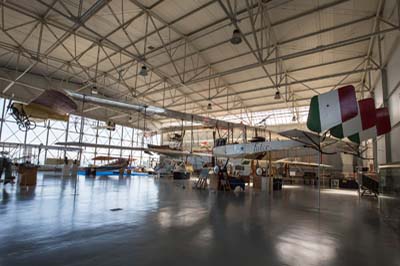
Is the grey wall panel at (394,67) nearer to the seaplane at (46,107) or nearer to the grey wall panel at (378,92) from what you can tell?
the grey wall panel at (378,92)

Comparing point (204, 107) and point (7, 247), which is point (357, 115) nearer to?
point (7, 247)

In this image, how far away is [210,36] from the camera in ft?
40.0

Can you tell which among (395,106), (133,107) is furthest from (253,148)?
(395,106)

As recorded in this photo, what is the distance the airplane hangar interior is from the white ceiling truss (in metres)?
0.08

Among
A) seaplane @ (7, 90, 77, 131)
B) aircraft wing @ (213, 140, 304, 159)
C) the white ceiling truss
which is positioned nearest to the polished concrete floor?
aircraft wing @ (213, 140, 304, 159)

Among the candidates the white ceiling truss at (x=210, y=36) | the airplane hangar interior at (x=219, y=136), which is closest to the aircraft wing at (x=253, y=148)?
the airplane hangar interior at (x=219, y=136)

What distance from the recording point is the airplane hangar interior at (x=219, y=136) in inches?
136

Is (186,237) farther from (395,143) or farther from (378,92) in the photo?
(378,92)

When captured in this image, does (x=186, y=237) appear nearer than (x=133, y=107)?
Yes

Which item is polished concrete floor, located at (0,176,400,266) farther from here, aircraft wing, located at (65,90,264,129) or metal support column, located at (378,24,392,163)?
metal support column, located at (378,24,392,163)

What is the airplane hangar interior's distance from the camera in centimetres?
345

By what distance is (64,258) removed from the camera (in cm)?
281

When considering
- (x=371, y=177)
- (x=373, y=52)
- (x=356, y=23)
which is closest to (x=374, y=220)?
(x=371, y=177)

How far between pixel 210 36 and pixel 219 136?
5.59m
